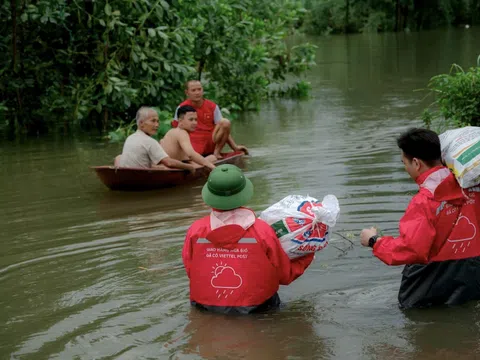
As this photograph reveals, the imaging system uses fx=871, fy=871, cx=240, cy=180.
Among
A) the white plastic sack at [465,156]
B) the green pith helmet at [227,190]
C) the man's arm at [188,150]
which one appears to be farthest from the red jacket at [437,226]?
the man's arm at [188,150]

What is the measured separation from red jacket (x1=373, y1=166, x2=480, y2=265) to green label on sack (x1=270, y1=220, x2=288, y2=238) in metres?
0.59

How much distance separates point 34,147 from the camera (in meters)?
14.0

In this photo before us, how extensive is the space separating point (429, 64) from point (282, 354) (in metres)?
21.7

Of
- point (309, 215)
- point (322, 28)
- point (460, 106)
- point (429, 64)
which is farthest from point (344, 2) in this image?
point (309, 215)

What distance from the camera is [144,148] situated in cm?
1017

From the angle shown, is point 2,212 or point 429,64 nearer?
point 2,212

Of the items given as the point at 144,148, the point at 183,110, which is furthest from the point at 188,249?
the point at 183,110

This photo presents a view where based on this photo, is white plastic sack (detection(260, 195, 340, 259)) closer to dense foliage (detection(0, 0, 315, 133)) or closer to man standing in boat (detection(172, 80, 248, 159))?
man standing in boat (detection(172, 80, 248, 159))

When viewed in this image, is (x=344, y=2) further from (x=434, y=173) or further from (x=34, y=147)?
(x=434, y=173)

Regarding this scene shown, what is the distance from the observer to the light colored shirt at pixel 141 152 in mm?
10148

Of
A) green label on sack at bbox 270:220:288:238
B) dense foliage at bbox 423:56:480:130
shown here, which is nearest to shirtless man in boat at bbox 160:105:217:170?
dense foliage at bbox 423:56:480:130

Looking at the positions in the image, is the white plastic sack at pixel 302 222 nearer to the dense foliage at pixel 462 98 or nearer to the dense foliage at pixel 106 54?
the dense foliage at pixel 462 98

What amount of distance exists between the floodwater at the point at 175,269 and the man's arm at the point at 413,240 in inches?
19.3

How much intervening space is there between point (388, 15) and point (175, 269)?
4150cm
